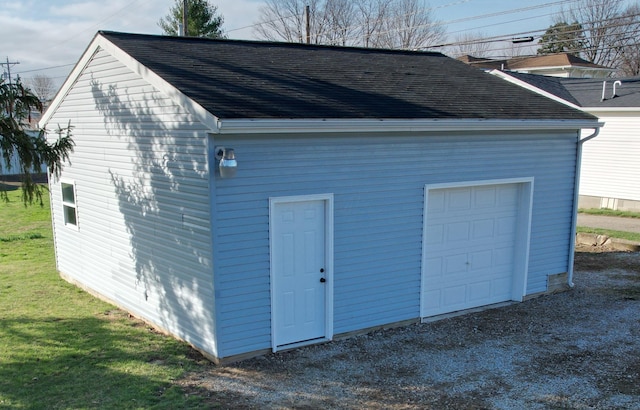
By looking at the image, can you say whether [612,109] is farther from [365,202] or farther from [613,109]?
[365,202]

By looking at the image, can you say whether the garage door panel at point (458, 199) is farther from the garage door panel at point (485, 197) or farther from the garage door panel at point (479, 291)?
the garage door panel at point (479, 291)

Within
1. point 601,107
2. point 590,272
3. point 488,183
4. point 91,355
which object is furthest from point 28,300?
point 601,107

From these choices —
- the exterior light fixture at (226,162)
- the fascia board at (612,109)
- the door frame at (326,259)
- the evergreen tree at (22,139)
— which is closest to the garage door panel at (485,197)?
the door frame at (326,259)

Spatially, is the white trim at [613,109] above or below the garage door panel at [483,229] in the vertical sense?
above

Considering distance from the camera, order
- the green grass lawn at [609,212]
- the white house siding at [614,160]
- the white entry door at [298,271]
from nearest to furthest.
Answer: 1. the white entry door at [298,271]
2. the green grass lawn at [609,212]
3. the white house siding at [614,160]

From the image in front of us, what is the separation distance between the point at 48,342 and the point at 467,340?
5.87 m

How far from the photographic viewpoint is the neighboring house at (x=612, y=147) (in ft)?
62.1

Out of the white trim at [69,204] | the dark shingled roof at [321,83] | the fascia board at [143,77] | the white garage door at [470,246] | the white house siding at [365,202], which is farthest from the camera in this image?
the white trim at [69,204]

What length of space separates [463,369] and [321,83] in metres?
4.42

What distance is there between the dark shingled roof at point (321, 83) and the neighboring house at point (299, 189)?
48mm

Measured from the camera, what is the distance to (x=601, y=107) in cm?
1938

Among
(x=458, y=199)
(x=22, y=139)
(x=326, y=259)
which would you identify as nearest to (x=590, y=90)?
(x=458, y=199)

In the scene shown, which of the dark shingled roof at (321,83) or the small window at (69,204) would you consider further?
the small window at (69,204)

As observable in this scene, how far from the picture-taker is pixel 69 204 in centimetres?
1044
